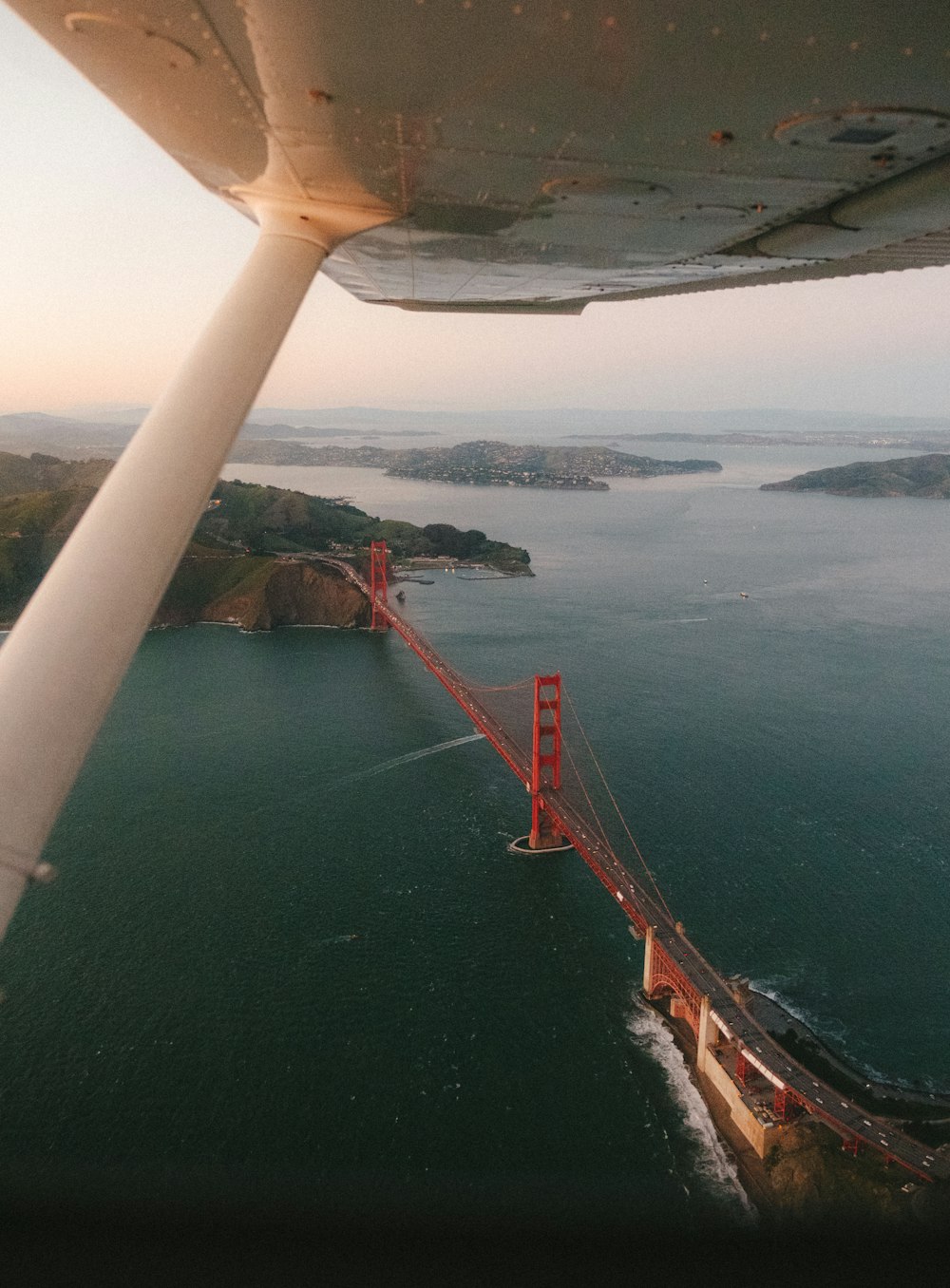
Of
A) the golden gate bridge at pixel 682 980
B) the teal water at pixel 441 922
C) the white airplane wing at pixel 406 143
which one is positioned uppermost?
the white airplane wing at pixel 406 143

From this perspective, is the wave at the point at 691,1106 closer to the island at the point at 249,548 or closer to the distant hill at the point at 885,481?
the island at the point at 249,548

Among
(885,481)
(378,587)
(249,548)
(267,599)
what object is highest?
(249,548)

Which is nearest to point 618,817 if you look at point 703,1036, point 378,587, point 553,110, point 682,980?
point 682,980

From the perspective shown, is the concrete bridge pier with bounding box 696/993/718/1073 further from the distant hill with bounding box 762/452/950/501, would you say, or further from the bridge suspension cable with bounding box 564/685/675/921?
the distant hill with bounding box 762/452/950/501

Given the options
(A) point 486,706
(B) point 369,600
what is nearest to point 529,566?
(B) point 369,600

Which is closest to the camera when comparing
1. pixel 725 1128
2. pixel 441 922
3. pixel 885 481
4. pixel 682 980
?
pixel 725 1128

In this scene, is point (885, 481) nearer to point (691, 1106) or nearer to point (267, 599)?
point (267, 599)

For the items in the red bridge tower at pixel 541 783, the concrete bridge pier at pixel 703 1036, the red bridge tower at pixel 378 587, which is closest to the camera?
the concrete bridge pier at pixel 703 1036

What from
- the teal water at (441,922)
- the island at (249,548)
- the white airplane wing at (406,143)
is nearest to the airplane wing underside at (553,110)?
the white airplane wing at (406,143)

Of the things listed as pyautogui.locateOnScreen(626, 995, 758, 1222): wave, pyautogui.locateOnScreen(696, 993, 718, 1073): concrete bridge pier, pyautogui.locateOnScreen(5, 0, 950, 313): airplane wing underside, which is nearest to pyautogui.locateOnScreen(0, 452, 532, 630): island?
pyautogui.locateOnScreen(626, 995, 758, 1222): wave
